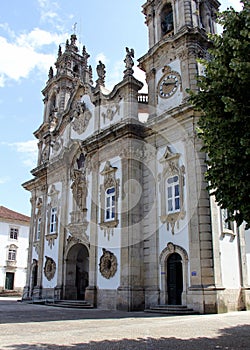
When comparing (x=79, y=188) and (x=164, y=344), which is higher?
(x=79, y=188)

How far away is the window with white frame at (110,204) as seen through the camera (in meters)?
21.6

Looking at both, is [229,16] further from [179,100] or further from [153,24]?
[153,24]

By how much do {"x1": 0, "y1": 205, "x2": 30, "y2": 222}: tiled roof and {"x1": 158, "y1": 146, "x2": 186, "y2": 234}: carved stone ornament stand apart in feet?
103

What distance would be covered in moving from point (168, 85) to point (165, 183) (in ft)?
19.1

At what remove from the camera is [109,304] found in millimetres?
20094

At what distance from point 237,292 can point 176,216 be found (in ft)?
15.1

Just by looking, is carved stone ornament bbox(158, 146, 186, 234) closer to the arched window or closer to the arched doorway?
the arched doorway

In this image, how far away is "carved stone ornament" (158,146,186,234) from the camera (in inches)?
736

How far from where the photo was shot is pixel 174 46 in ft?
71.0

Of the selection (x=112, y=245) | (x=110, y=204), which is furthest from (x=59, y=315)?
(x=110, y=204)

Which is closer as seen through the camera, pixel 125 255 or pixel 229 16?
pixel 229 16

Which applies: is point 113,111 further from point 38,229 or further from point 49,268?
point 38,229

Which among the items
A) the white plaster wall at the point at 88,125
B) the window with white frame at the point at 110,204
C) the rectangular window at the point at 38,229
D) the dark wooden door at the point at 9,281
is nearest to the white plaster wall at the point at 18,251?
the dark wooden door at the point at 9,281

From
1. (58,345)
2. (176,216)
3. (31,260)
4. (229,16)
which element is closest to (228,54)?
(229,16)
